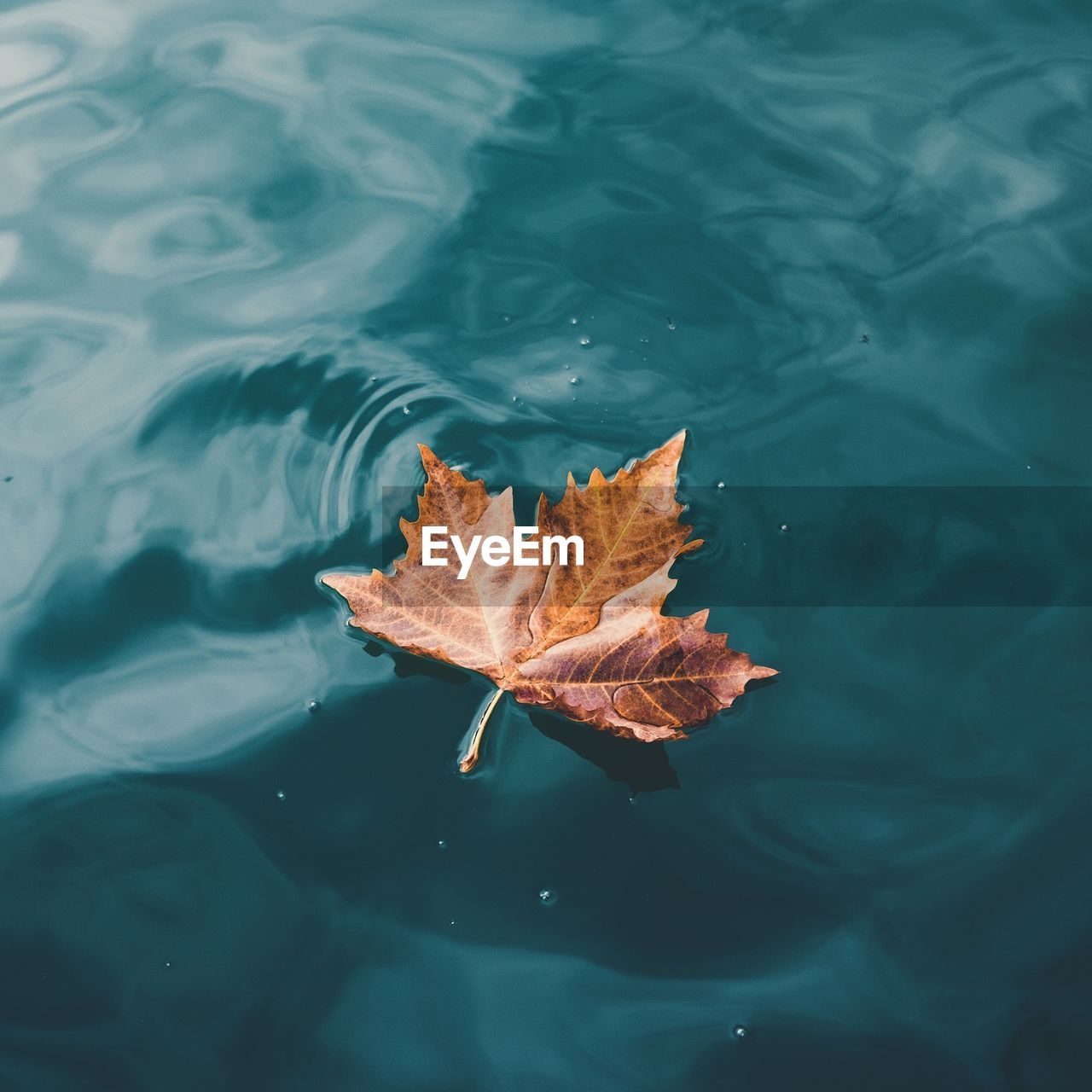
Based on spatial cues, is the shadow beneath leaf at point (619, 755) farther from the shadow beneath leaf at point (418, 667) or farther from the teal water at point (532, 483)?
the shadow beneath leaf at point (418, 667)

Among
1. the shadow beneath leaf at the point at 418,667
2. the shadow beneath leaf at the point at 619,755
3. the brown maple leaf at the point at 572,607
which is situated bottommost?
the shadow beneath leaf at the point at 619,755

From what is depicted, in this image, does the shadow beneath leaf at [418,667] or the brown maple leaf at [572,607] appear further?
the shadow beneath leaf at [418,667]

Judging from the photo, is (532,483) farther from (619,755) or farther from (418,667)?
(619,755)

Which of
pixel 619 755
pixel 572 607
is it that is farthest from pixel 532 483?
pixel 619 755

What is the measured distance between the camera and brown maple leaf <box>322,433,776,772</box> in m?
1.19

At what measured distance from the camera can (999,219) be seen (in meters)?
1.75

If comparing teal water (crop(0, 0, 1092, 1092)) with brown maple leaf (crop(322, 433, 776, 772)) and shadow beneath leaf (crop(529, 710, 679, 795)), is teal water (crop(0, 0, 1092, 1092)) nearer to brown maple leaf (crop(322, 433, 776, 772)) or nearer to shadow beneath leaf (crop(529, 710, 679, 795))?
shadow beneath leaf (crop(529, 710, 679, 795))

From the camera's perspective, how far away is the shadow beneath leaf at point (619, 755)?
1298 mm

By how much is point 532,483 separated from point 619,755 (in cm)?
44

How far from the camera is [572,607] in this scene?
124cm

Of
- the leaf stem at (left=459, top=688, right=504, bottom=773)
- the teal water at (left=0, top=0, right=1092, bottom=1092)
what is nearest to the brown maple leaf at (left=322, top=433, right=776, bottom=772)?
the leaf stem at (left=459, top=688, right=504, bottom=773)

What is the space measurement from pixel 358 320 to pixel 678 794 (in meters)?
0.95

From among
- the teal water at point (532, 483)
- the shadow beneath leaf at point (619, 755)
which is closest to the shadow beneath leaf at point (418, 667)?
the teal water at point (532, 483)

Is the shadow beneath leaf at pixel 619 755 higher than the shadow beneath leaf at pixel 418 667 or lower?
lower
